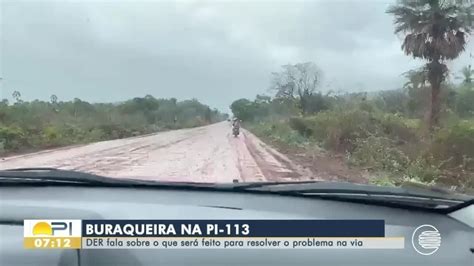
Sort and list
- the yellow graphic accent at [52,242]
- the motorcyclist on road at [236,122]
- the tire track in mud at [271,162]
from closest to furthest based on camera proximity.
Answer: the yellow graphic accent at [52,242] < the motorcyclist on road at [236,122] < the tire track in mud at [271,162]

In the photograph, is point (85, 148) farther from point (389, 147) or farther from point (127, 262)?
point (389, 147)

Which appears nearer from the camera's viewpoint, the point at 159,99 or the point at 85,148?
the point at 159,99

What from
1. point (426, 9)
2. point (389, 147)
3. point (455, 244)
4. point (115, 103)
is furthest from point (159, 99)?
point (389, 147)

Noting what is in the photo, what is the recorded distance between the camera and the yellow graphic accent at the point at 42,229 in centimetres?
137

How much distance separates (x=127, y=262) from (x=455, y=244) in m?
0.84

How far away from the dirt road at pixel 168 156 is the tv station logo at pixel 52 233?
74 cm

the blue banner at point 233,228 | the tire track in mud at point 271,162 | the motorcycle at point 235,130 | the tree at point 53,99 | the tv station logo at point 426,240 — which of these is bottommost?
A: the tv station logo at point 426,240

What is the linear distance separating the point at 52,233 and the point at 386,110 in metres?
1.99

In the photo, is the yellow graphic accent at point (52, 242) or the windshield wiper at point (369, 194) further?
the windshield wiper at point (369, 194)

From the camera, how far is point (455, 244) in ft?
4.68

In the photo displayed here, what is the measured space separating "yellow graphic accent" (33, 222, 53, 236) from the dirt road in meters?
0.77

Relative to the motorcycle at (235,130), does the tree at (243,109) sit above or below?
Result: above

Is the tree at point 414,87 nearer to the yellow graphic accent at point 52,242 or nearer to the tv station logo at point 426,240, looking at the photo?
the tv station logo at point 426,240

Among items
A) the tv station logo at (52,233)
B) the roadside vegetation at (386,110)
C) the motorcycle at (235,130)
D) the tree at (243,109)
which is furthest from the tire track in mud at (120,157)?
the tv station logo at (52,233)
